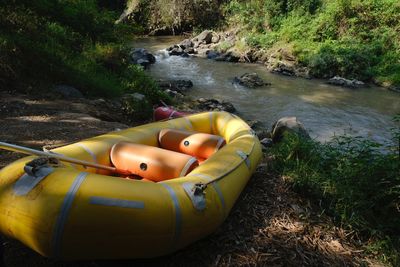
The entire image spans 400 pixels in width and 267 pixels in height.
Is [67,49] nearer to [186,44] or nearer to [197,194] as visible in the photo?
[197,194]

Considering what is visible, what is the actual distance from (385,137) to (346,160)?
399 centimetres

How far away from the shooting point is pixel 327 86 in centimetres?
1153

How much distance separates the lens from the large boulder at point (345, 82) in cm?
1148

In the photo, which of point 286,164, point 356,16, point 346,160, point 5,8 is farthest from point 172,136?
point 356,16

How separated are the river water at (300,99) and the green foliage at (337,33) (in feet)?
3.64

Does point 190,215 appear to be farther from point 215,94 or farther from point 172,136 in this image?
point 215,94

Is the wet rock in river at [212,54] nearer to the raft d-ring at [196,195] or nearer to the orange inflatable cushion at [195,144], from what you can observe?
the orange inflatable cushion at [195,144]

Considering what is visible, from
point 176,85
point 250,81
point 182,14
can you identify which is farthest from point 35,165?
point 182,14

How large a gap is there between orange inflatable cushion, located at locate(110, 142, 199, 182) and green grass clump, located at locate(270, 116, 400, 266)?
121 centimetres

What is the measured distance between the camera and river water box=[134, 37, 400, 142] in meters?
8.02

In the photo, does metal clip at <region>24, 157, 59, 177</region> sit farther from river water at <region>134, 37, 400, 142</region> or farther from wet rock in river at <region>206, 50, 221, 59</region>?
wet rock in river at <region>206, 50, 221, 59</region>

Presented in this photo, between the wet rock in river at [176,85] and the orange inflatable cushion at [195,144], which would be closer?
the orange inflatable cushion at [195,144]

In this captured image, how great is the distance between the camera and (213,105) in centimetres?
Result: 888

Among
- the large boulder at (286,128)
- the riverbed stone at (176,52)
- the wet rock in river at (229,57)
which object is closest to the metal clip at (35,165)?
the large boulder at (286,128)
